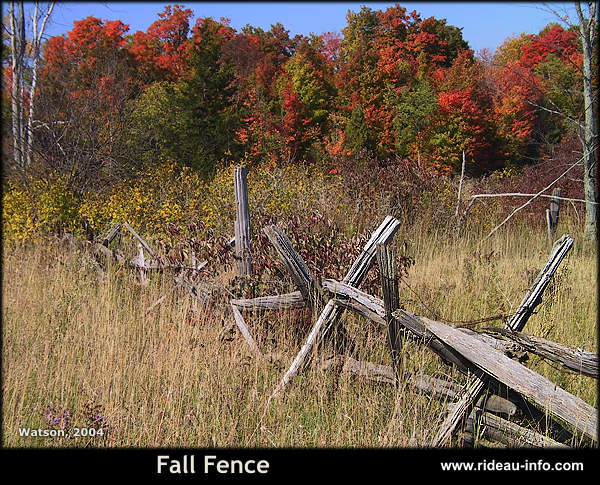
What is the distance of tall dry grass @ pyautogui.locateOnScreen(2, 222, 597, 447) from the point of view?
3463 mm

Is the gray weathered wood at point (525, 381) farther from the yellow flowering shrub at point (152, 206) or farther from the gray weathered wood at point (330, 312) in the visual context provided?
the yellow flowering shrub at point (152, 206)

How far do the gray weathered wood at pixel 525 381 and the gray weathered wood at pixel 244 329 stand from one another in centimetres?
174

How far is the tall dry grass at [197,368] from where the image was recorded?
3.46 metres

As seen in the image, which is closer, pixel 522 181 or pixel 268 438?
pixel 268 438

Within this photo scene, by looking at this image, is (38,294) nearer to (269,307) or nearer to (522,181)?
(269,307)

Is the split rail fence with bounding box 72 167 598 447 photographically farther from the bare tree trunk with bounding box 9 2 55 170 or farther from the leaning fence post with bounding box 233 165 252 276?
the bare tree trunk with bounding box 9 2 55 170

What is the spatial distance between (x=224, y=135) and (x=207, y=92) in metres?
1.63

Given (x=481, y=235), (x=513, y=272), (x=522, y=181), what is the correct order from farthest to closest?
(x=522, y=181) → (x=481, y=235) → (x=513, y=272)

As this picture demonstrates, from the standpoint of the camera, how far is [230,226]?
29.9ft

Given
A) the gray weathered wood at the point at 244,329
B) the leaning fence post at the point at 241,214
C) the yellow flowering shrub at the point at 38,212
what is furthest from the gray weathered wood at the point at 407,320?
the yellow flowering shrub at the point at 38,212

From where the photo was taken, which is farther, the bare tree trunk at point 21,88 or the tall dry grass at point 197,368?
the bare tree trunk at point 21,88

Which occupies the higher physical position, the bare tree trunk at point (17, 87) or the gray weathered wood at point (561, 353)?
the bare tree trunk at point (17, 87)

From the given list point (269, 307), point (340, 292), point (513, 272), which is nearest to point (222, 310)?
point (269, 307)

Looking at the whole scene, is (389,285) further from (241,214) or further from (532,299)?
(241,214)
